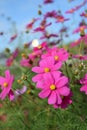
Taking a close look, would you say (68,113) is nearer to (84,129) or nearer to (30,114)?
(84,129)

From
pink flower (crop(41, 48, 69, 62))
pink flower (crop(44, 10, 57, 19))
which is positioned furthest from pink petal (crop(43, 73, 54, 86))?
pink flower (crop(44, 10, 57, 19))

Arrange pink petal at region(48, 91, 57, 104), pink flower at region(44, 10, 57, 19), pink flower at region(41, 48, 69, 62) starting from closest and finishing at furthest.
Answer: pink petal at region(48, 91, 57, 104) < pink flower at region(41, 48, 69, 62) < pink flower at region(44, 10, 57, 19)

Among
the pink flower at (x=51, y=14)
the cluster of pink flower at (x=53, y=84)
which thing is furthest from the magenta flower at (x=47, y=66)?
the pink flower at (x=51, y=14)

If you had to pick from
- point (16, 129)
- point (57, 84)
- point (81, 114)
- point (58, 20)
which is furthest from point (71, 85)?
point (58, 20)

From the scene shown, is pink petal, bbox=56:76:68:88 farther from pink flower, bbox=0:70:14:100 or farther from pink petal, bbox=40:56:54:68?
pink flower, bbox=0:70:14:100

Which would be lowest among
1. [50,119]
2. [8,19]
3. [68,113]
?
[8,19]

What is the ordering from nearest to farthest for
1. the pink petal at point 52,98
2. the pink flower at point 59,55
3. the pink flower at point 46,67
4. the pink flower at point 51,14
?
the pink petal at point 52,98 < the pink flower at point 46,67 < the pink flower at point 59,55 < the pink flower at point 51,14

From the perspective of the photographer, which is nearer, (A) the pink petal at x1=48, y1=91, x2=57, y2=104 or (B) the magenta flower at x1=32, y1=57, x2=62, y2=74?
(A) the pink petal at x1=48, y1=91, x2=57, y2=104

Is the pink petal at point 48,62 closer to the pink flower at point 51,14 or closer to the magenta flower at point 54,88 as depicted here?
the magenta flower at point 54,88
